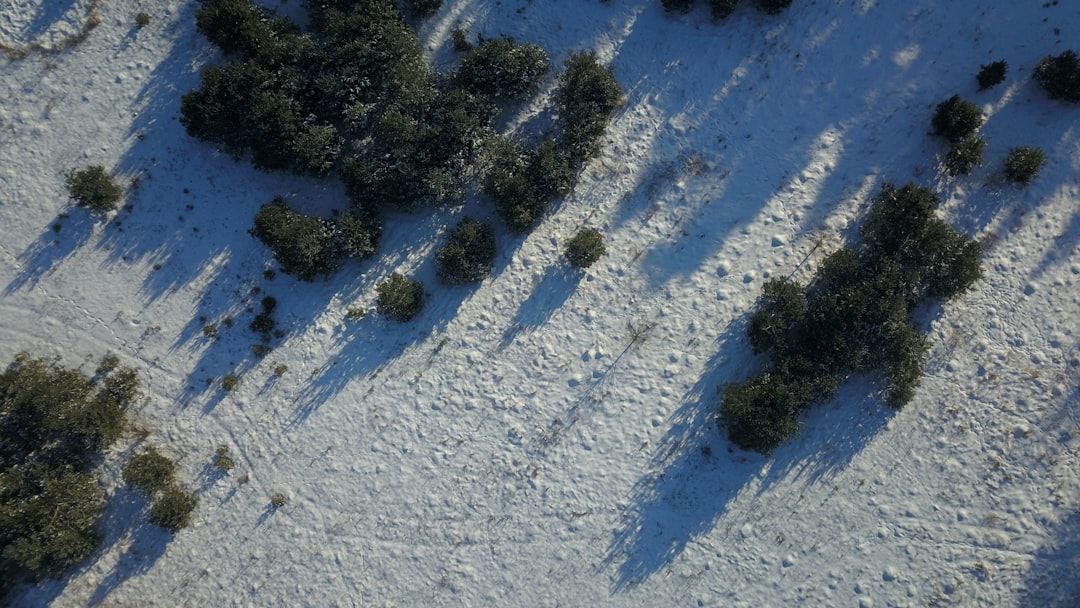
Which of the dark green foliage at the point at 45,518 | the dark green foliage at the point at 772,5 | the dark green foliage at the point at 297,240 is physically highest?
the dark green foliage at the point at 772,5

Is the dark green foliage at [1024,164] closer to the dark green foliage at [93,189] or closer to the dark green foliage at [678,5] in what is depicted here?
the dark green foliage at [678,5]

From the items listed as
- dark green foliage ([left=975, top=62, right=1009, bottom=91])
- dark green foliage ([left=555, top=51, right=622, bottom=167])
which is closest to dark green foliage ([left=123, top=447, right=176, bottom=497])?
dark green foliage ([left=555, top=51, right=622, bottom=167])

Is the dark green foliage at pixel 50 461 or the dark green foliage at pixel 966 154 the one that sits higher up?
the dark green foliage at pixel 966 154

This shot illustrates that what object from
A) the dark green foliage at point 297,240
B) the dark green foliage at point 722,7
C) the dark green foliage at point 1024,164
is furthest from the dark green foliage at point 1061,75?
the dark green foliage at point 297,240

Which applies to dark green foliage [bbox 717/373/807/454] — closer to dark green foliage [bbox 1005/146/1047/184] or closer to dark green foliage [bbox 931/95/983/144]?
dark green foliage [bbox 931/95/983/144]

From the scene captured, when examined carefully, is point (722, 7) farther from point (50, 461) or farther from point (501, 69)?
point (50, 461)

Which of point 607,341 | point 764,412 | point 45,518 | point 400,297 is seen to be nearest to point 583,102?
point 607,341

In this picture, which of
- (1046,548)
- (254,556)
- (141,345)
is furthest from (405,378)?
(1046,548)

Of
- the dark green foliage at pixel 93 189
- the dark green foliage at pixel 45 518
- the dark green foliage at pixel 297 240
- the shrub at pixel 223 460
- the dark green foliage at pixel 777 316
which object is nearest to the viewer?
the dark green foliage at pixel 45 518
